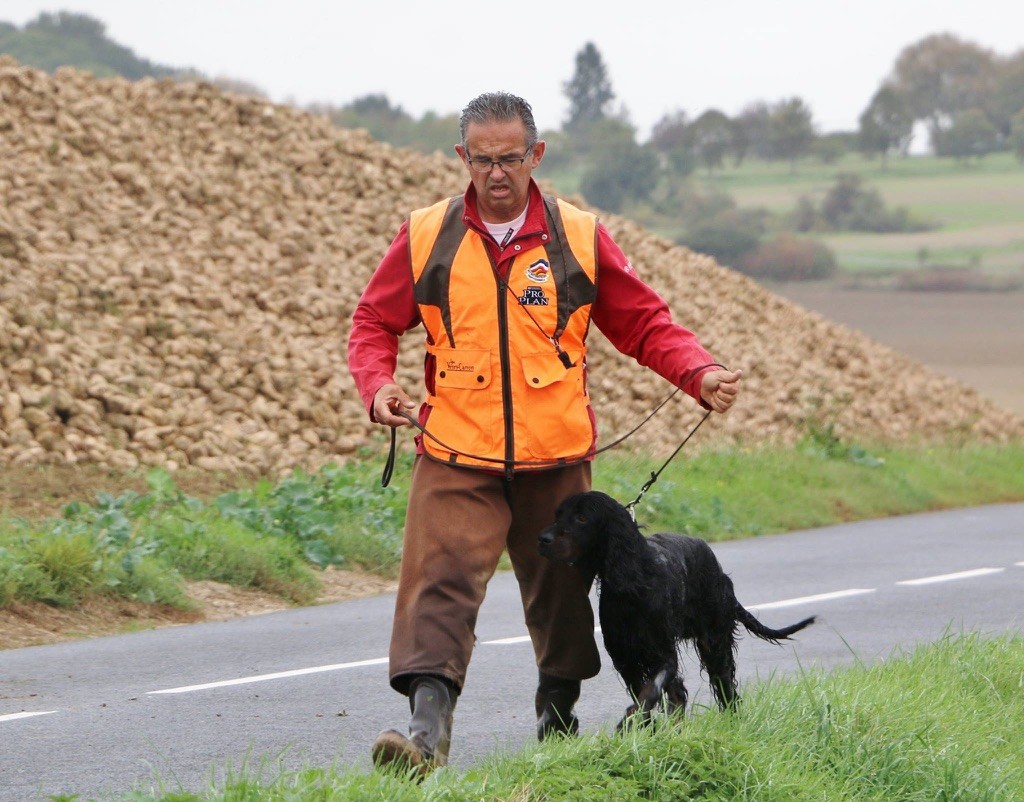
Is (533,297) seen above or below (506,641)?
above

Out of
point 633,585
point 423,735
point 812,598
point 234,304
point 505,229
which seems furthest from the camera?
point 234,304

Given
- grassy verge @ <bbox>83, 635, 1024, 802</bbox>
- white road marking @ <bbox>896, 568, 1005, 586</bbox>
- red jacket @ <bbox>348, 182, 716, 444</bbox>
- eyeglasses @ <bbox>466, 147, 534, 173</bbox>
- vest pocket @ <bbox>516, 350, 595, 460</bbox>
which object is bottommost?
white road marking @ <bbox>896, 568, 1005, 586</bbox>

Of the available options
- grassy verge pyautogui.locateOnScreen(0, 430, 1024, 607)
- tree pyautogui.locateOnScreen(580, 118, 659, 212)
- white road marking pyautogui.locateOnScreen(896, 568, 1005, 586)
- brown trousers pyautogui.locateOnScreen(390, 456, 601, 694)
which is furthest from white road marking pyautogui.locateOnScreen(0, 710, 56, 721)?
tree pyautogui.locateOnScreen(580, 118, 659, 212)

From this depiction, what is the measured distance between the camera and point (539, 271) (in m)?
5.40

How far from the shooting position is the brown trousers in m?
5.35

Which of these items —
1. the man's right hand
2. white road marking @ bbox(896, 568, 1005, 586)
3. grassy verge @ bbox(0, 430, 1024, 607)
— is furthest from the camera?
white road marking @ bbox(896, 568, 1005, 586)

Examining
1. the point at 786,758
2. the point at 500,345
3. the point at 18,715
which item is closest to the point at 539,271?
the point at 500,345

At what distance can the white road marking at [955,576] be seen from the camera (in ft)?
38.1

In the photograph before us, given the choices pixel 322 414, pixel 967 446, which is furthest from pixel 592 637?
pixel 967 446

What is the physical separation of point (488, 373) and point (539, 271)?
38 cm

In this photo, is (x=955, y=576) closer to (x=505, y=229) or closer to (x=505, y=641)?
(x=505, y=641)

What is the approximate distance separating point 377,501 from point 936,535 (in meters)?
5.38

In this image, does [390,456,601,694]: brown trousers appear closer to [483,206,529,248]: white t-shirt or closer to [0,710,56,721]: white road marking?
[483,206,529,248]: white t-shirt

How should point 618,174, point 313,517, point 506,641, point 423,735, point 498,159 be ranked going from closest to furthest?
1. point 423,735
2. point 498,159
3. point 506,641
4. point 313,517
5. point 618,174
